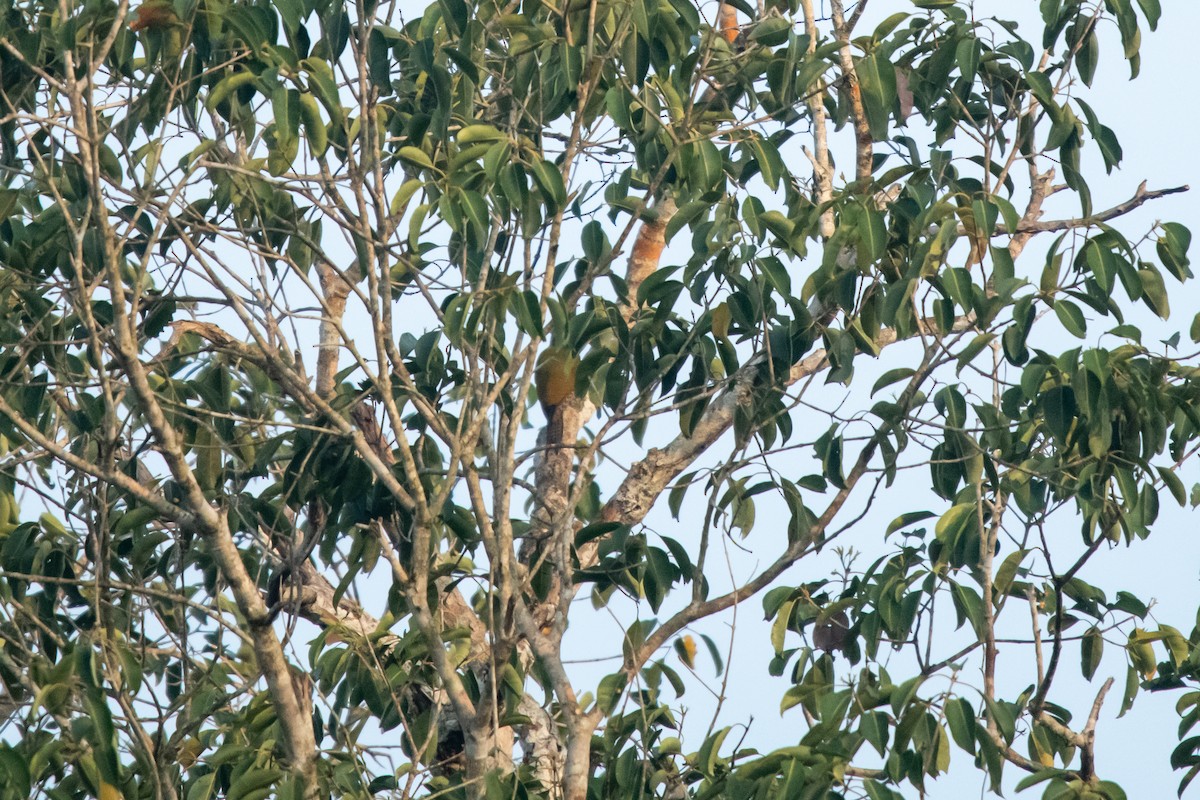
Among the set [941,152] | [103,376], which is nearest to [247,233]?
[103,376]

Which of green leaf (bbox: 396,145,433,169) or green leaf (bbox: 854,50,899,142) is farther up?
green leaf (bbox: 854,50,899,142)

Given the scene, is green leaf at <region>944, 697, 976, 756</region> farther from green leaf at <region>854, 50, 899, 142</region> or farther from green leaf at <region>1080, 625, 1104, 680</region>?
green leaf at <region>854, 50, 899, 142</region>

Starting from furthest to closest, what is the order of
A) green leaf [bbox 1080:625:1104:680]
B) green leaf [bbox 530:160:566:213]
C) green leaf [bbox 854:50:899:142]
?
green leaf [bbox 1080:625:1104:680] → green leaf [bbox 854:50:899:142] → green leaf [bbox 530:160:566:213]

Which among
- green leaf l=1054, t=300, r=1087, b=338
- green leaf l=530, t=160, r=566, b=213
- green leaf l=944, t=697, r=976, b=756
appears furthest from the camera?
green leaf l=1054, t=300, r=1087, b=338

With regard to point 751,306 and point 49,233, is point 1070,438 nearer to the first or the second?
point 751,306

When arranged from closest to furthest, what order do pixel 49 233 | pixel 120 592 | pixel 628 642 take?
pixel 49 233 → pixel 628 642 → pixel 120 592

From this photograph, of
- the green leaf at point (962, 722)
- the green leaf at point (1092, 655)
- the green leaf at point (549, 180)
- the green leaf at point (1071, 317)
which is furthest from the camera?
the green leaf at point (1092, 655)

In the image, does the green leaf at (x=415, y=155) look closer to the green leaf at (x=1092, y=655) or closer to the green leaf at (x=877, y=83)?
the green leaf at (x=877, y=83)

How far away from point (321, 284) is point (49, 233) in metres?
1.20

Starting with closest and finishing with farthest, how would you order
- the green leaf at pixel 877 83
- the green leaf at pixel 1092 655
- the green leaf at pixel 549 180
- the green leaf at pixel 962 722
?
1. the green leaf at pixel 962 722
2. the green leaf at pixel 549 180
3. the green leaf at pixel 877 83
4. the green leaf at pixel 1092 655

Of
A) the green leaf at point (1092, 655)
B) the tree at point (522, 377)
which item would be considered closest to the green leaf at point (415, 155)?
the tree at point (522, 377)

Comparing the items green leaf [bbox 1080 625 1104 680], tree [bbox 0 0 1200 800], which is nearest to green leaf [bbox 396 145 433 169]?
tree [bbox 0 0 1200 800]

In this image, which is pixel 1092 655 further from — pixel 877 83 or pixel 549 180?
pixel 549 180

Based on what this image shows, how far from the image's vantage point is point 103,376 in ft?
7.16
